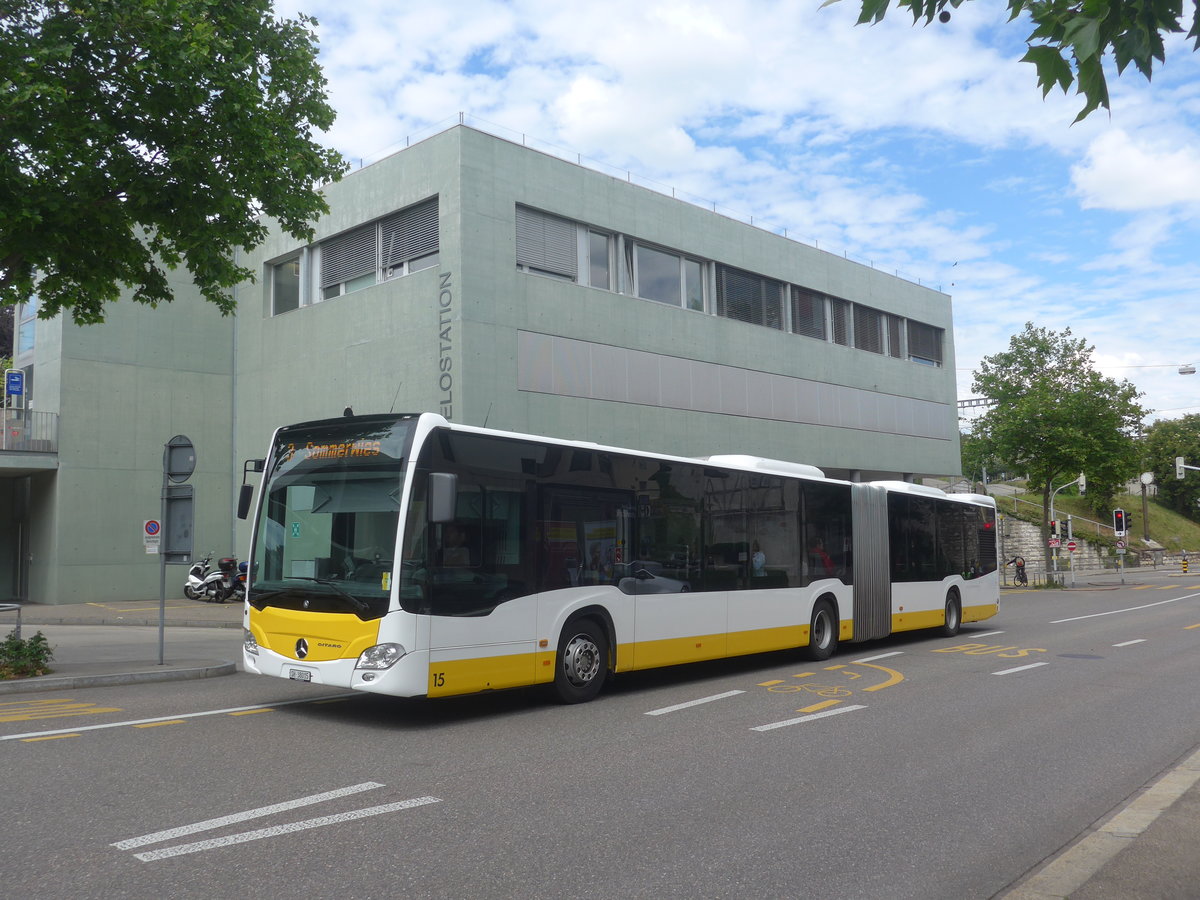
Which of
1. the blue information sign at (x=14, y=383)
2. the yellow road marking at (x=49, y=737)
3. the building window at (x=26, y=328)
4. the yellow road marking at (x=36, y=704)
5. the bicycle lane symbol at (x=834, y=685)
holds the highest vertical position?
the building window at (x=26, y=328)

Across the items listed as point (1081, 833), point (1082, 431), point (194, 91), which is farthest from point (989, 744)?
point (1082, 431)

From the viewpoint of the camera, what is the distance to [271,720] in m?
9.17

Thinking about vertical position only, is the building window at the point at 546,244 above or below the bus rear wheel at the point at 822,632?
above

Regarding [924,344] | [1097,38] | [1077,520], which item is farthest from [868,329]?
[1077,520]

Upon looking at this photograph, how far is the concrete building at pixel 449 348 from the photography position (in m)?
24.4

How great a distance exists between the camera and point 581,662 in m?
10.6

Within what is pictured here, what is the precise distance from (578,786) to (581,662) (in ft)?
12.5

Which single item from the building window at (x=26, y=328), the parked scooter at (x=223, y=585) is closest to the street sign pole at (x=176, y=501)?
the parked scooter at (x=223, y=585)

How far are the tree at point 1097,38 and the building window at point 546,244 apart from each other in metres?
21.5

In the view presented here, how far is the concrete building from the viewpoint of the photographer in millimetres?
24391

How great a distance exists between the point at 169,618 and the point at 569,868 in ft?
66.9

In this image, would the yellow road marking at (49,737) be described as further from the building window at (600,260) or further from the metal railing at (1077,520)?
the metal railing at (1077,520)

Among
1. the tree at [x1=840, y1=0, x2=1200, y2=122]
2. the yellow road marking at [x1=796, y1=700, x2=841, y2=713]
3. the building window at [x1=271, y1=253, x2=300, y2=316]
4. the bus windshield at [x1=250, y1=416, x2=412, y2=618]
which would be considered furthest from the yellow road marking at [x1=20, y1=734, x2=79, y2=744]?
the building window at [x1=271, y1=253, x2=300, y2=316]

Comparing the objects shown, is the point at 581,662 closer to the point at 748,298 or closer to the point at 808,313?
the point at 748,298
